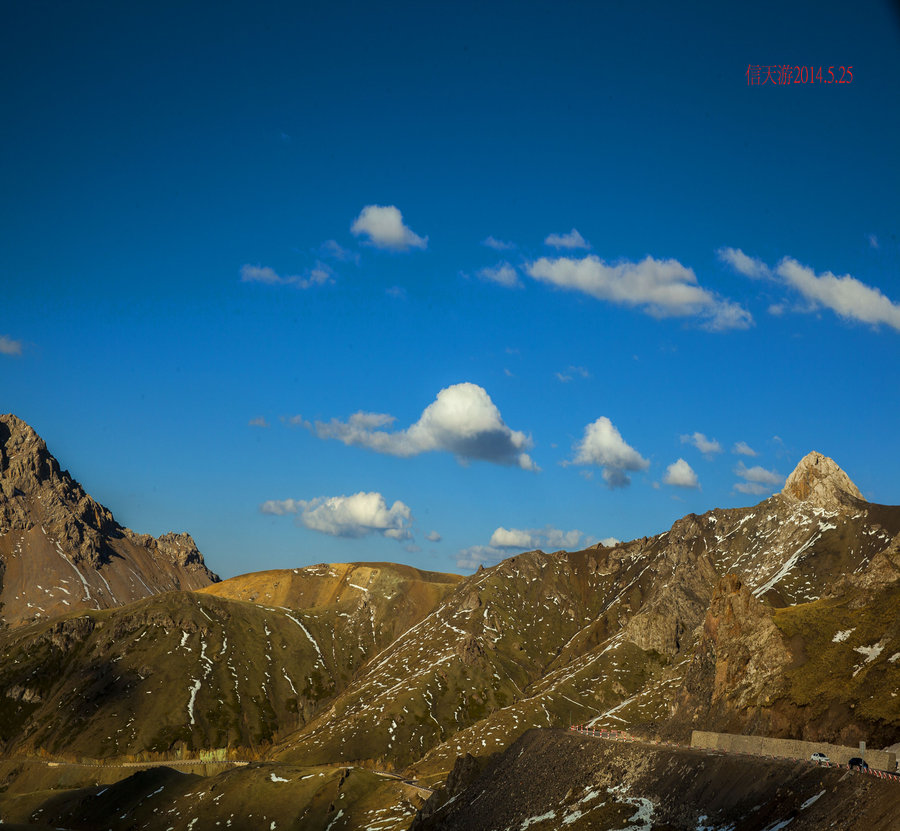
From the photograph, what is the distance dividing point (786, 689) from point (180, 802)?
141 metres

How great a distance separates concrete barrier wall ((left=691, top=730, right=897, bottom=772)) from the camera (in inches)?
3469

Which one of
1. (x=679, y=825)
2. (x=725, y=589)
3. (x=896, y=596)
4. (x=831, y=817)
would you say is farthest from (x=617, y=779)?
(x=725, y=589)

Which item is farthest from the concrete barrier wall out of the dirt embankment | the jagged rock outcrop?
the jagged rock outcrop

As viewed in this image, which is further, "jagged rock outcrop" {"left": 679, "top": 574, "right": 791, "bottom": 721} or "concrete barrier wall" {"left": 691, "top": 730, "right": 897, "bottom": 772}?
"jagged rock outcrop" {"left": 679, "top": 574, "right": 791, "bottom": 721}

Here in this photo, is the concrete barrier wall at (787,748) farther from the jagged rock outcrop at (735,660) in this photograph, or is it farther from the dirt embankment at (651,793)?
the jagged rock outcrop at (735,660)

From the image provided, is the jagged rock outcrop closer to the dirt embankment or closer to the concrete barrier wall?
the concrete barrier wall

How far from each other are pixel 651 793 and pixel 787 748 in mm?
18348

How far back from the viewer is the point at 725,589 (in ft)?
552

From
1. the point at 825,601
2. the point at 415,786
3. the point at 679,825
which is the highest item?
the point at 825,601

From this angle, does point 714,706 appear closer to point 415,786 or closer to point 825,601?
point 825,601

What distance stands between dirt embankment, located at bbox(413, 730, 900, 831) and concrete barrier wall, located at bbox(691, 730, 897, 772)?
7315 mm

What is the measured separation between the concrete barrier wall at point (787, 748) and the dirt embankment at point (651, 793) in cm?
731

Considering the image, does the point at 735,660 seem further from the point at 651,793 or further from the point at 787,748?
the point at 651,793

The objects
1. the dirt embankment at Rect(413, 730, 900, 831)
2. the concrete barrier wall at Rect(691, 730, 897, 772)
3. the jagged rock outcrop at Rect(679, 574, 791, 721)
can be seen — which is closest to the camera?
the dirt embankment at Rect(413, 730, 900, 831)
